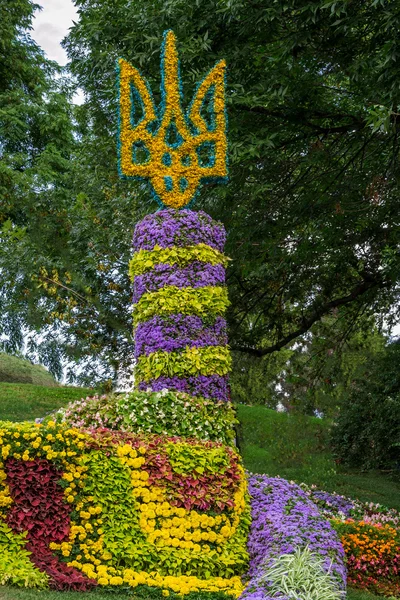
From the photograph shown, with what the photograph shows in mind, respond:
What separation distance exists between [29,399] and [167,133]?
1159cm

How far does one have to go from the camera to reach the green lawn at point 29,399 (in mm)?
17406

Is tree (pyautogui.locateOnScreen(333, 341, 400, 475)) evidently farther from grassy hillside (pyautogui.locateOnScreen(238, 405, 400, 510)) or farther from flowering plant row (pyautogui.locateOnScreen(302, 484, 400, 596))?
flowering plant row (pyautogui.locateOnScreen(302, 484, 400, 596))

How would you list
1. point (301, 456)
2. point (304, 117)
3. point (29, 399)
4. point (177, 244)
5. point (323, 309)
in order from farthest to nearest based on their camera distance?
point (29, 399) < point (301, 456) < point (323, 309) < point (304, 117) < point (177, 244)

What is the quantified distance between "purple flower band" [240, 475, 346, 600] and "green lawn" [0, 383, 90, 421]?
9.51 m

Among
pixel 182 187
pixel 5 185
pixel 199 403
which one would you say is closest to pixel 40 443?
pixel 199 403

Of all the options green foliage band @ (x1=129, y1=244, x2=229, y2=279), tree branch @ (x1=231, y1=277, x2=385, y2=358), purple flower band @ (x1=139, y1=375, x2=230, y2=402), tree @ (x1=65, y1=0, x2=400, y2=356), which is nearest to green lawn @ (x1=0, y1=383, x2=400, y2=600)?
tree branch @ (x1=231, y1=277, x2=385, y2=358)

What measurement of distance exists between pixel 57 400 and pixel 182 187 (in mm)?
11736

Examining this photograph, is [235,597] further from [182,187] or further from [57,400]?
[57,400]

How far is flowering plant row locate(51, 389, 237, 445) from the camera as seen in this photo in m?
7.64

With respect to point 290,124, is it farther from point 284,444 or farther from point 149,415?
point 284,444

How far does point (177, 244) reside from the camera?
851cm

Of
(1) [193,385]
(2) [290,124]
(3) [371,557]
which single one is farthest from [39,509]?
(2) [290,124]

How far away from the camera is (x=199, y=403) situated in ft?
26.0

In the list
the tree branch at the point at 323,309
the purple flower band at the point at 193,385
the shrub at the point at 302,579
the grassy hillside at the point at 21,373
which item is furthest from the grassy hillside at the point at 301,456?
the shrub at the point at 302,579
